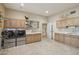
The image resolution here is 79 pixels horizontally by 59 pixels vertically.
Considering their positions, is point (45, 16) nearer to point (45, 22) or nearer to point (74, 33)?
point (45, 22)

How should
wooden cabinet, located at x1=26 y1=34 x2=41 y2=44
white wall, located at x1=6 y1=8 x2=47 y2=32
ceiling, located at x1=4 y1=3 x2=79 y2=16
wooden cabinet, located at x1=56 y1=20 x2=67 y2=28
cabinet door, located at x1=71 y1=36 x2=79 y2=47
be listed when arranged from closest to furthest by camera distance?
ceiling, located at x1=4 y1=3 x2=79 y2=16 → white wall, located at x1=6 y1=8 x2=47 y2=32 → cabinet door, located at x1=71 y1=36 x2=79 y2=47 → wooden cabinet, located at x1=56 y1=20 x2=67 y2=28 → wooden cabinet, located at x1=26 y1=34 x2=41 y2=44

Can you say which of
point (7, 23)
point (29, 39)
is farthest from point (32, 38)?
point (7, 23)

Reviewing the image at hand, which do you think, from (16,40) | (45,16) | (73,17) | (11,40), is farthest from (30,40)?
(73,17)

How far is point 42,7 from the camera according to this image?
3.19m

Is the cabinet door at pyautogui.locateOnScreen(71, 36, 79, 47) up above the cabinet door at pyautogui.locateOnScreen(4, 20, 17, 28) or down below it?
below

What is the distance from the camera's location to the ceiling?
2832mm

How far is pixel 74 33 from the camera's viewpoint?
12.8 ft

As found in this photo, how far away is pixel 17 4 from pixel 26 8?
45 cm

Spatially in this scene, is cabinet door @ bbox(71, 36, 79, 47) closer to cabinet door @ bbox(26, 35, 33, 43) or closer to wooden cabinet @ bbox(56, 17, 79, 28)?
wooden cabinet @ bbox(56, 17, 79, 28)

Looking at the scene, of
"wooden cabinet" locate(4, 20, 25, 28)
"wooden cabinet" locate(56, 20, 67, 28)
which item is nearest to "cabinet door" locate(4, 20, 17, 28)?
"wooden cabinet" locate(4, 20, 25, 28)

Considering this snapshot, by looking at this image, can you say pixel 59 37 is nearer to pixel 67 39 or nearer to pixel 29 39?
pixel 67 39

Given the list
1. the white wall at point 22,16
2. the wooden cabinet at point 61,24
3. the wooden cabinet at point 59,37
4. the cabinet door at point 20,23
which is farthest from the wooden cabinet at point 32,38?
the wooden cabinet at point 61,24

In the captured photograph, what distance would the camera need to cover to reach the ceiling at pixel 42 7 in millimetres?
2832

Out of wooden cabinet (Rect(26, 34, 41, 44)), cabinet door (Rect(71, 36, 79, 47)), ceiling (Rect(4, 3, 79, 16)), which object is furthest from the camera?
wooden cabinet (Rect(26, 34, 41, 44))
